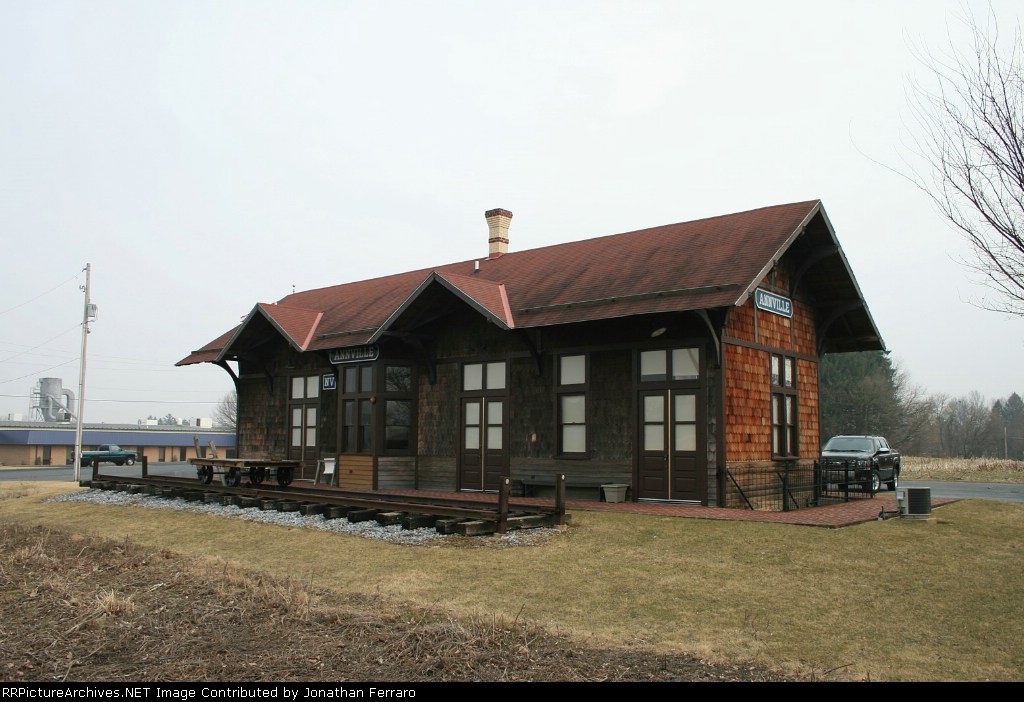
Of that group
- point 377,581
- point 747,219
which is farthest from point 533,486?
point 377,581

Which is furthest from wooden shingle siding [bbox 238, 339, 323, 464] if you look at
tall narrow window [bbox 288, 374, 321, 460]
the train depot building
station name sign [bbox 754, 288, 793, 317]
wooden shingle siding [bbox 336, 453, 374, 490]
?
station name sign [bbox 754, 288, 793, 317]

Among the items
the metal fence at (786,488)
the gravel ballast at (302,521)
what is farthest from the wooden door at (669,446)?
the gravel ballast at (302,521)

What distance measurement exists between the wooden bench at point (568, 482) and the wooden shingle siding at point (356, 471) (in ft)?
13.2

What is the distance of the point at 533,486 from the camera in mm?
17469

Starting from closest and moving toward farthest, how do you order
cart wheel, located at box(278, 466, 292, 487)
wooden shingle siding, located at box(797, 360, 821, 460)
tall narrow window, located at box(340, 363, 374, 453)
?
wooden shingle siding, located at box(797, 360, 821, 460) < cart wheel, located at box(278, 466, 292, 487) < tall narrow window, located at box(340, 363, 374, 453)

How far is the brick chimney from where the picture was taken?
2395 cm

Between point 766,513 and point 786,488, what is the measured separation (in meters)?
1.31

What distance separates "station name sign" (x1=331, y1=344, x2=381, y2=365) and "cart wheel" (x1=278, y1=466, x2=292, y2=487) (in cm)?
292

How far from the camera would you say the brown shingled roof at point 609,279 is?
49.4ft

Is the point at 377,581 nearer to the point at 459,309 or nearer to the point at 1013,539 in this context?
the point at 1013,539

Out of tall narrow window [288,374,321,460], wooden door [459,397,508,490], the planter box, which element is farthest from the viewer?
tall narrow window [288,374,321,460]

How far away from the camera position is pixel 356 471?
20.1 m

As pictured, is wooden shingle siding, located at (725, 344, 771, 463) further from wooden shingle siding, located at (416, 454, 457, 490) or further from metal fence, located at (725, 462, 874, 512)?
wooden shingle siding, located at (416, 454, 457, 490)

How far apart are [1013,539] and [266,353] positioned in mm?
18733
